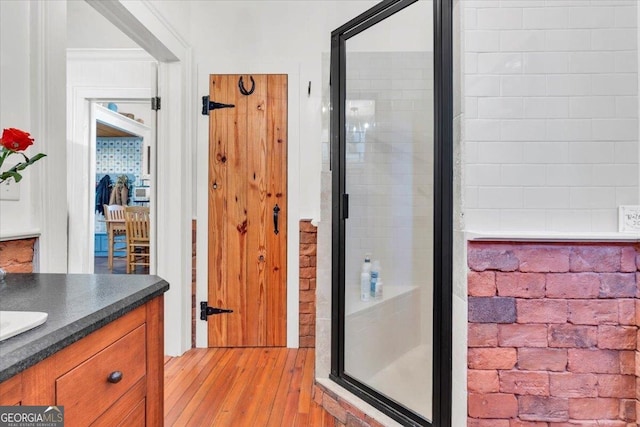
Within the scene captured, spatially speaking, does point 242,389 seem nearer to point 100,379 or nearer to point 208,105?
point 100,379

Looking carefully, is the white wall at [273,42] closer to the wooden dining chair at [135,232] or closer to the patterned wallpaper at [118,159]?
the wooden dining chair at [135,232]

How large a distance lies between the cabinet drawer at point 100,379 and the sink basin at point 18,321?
0.10 meters

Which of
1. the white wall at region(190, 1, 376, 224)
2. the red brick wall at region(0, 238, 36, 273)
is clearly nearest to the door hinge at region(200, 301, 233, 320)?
the white wall at region(190, 1, 376, 224)

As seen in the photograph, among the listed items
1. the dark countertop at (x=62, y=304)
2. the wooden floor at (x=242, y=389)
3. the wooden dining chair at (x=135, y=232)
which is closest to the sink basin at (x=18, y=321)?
the dark countertop at (x=62, y=304)

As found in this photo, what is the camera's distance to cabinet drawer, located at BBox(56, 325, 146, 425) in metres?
0.60

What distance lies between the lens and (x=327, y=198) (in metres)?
1.80

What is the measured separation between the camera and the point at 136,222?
4.01 meters

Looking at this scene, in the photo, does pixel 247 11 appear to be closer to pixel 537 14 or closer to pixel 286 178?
pixel 286 178

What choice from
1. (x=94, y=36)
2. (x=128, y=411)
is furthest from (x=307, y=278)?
(x=94, y=36)

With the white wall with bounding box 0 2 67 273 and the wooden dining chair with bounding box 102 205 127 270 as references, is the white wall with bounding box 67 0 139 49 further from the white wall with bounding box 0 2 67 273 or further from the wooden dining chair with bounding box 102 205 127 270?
the wooden dining chair with bounding box 102 205 127 270

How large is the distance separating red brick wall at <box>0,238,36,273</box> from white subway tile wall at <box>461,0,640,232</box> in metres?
1.53

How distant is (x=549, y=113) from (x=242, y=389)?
6.32 feet

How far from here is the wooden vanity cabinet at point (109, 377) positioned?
1.77 feet

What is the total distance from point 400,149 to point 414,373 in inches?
48.8
